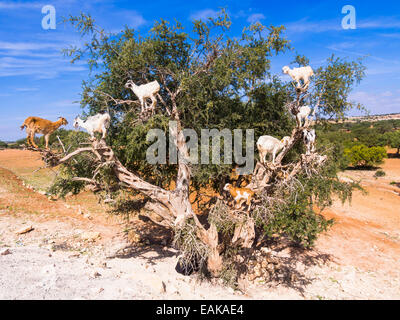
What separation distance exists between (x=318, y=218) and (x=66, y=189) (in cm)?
801

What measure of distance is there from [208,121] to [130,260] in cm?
505

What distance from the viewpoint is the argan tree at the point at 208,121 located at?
23.9ft

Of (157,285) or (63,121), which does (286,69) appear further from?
(157,285)

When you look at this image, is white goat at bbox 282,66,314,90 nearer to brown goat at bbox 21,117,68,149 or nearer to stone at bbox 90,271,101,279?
brown goat at bbox 21,117,68,149

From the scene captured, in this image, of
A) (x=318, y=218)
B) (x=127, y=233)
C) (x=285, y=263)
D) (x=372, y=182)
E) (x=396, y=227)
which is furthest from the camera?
(x=372, y=182)

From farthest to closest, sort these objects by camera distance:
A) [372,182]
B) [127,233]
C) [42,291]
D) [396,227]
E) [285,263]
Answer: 1. [372,182]
2. [396,227]
3. [127,233]
4. [285,263]
5. [42,291]

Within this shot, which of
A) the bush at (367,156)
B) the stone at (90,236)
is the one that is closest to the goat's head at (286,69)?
the stone at (90,236)

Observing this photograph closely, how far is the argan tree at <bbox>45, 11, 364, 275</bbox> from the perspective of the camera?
729 cm

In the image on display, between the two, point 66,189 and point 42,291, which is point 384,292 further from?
point 66,189

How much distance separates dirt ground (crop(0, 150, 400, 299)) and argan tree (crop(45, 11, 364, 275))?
4.32 feet

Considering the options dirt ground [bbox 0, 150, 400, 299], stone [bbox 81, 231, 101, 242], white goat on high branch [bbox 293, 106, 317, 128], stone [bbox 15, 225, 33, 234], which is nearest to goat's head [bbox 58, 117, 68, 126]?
dirt ground [bbox 0, 150, 400, 299]

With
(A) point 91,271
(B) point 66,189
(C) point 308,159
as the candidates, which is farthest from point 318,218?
(B) point 66,189

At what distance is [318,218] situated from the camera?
7.80m

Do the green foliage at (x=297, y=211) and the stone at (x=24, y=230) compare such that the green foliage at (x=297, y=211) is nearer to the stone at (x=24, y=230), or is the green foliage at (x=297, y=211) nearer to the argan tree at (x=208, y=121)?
the argan tree at (x=208, y=121)
